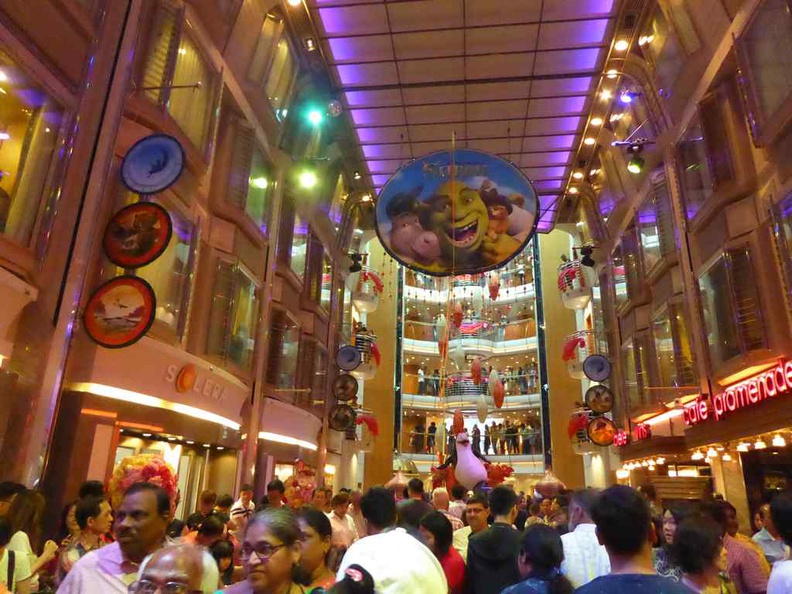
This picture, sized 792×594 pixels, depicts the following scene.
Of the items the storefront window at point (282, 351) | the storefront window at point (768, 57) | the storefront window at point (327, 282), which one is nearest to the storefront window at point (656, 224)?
the storefront window at point (768, 57)

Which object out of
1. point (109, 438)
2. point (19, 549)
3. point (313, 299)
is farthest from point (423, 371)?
point (19, 549)

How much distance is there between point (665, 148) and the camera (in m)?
11.9

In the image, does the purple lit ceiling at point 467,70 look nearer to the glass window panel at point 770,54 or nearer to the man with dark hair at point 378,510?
the glass window panel at point 770,54

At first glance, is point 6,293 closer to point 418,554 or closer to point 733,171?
point 418,554

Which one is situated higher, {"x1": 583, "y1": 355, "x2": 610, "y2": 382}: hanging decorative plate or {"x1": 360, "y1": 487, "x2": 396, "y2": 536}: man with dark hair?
{"x1": 583, "y1": 355, "x2": 610, "y2": 382}: hanging decorative plate

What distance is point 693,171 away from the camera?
10812 millimetres

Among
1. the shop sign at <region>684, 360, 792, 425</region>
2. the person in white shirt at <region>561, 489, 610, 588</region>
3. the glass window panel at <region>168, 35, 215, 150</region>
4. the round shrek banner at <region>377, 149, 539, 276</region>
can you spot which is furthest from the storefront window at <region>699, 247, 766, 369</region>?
the glass window panel at <region>168, 35, 215, 150</region>

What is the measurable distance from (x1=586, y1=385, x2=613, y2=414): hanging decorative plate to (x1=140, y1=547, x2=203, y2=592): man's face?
1647 cm

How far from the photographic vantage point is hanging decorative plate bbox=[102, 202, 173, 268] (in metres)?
6.53

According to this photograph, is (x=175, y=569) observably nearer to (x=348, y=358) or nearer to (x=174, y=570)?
(x=174, y=570)

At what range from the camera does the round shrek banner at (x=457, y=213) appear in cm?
850

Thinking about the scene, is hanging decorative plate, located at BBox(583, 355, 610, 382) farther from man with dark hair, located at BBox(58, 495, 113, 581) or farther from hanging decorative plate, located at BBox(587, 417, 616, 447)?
man with dark hair, located at BBox(58, 495, 113, 581)

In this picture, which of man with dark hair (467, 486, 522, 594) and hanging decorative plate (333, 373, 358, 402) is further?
hanging decorative plate (333, 373, 358, 402)

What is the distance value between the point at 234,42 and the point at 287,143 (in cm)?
313
